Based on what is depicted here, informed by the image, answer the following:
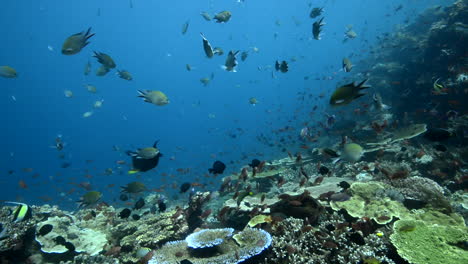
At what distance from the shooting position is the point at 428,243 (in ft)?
13.6

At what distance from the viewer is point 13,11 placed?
74.0 meters

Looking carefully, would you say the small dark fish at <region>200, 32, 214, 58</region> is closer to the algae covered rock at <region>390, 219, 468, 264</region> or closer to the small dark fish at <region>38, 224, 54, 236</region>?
the algae covered rock at <region>390, 219, 468, 264</region>

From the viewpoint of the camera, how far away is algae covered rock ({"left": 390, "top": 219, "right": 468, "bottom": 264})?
12.5 ft

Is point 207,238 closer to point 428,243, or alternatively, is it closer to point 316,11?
point 428,243

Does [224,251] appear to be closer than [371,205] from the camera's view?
Yes

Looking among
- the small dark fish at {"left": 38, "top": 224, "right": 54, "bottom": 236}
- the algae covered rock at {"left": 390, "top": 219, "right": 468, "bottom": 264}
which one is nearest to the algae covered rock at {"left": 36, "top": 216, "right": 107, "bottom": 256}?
the small dark fish at {"left": 38, "top": 224, "right": 54, "bottom": 236}

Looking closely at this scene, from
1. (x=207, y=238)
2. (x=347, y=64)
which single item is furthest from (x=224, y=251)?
(x=347, y=64)

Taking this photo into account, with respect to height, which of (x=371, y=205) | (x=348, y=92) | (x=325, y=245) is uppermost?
(x=348, y=92)

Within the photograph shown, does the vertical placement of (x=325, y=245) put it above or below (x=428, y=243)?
above

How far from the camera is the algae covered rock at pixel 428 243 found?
3.81m

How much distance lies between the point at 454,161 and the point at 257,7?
513ft

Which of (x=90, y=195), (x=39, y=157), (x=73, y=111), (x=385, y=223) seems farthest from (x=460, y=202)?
(x=73, y=111)

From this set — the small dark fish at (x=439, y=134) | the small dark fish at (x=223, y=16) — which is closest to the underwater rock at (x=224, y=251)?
the small dark fish at (x=439, y=134)

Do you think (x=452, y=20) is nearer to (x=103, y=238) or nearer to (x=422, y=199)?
(x=422, y=199)
